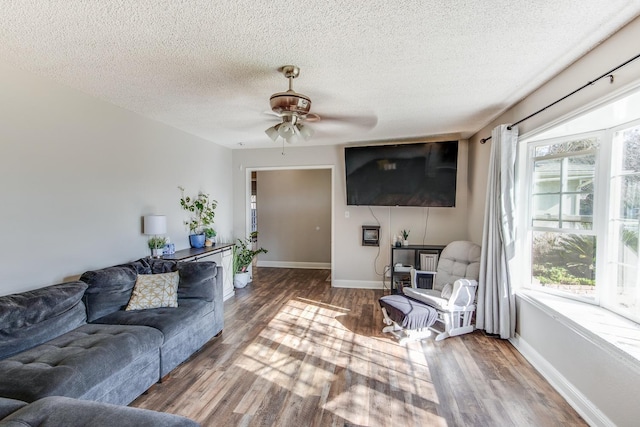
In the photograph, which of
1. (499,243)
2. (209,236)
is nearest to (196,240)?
(209,236)

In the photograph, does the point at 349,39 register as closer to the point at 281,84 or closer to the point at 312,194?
the point at 281,84

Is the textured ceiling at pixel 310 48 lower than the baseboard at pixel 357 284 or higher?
higher

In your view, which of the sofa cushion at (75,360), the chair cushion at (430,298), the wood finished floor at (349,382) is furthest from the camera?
the chair cushion at (430,298)

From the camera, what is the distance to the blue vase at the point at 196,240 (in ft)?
14.2

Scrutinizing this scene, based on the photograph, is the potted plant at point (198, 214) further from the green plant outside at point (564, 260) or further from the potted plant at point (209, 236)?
the green plant outside at point (564, 260)

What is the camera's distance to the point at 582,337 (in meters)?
2.08

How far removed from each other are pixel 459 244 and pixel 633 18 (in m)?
2.64

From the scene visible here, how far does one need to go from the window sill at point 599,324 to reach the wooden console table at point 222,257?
12.0 ft

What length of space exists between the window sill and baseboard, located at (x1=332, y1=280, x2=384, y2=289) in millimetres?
2686

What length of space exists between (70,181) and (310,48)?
244 centimetres

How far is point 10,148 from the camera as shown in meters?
2.30

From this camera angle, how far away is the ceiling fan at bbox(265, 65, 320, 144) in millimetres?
2375

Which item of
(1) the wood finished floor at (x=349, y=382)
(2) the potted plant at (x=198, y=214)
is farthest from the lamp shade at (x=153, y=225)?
(1) the wood finished floor at (x=349, y=382)

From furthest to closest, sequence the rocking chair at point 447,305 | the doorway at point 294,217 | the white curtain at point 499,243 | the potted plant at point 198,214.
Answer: the doorway at point 294,217, the potted plant at point 198,214, the rocking chair at point 447,305, the white curtain at point 499,243
